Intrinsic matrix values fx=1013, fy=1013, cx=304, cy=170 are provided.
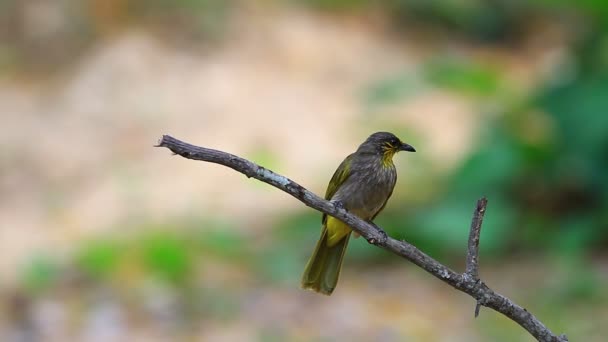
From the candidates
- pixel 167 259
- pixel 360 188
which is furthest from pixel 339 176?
pixel 167 259

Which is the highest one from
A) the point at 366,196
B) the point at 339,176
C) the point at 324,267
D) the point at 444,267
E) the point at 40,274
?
the point at 40,274

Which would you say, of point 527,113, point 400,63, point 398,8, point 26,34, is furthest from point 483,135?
point 26,34

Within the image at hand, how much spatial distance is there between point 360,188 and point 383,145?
0.17 m

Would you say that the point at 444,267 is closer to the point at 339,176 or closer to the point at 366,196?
the point at 366,196

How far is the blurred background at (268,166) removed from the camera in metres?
6.44

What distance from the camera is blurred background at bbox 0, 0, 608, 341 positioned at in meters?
6.44

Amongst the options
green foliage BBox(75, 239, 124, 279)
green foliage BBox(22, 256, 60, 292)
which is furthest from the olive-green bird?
green foliage BBox(22, 256, 60, 292)

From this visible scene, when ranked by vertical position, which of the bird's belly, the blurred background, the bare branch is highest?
the blurred background

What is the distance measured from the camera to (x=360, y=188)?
11.4 ft

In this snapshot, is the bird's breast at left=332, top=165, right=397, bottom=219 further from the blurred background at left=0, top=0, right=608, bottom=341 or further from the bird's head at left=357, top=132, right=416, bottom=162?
the blurred background at left=0, top=0, right=608, bottom=341

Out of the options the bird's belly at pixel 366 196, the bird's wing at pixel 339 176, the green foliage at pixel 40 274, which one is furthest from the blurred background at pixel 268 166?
the bird's belly at pixel 366 196

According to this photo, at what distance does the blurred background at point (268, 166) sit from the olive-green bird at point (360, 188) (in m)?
2.67

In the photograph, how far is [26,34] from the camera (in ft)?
32.1

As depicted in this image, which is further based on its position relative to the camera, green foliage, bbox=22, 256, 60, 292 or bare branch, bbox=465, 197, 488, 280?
green foliage, bbox=22, 256, 60, 292
